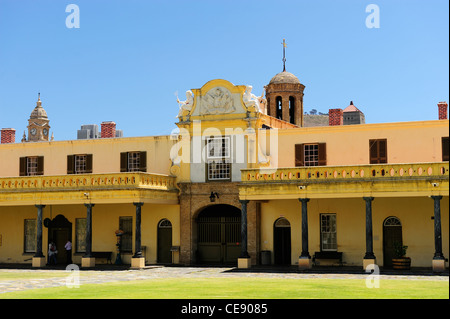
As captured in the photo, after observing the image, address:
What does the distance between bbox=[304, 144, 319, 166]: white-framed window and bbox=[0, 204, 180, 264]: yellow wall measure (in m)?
7.13

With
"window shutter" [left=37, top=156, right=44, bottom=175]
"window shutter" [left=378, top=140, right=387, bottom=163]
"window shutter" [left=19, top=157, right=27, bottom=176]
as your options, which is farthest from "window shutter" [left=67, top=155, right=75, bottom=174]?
"window shutter" [left=378, top=140, right=387, bottom=163]

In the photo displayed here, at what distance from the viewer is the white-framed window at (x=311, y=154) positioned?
34062 mm

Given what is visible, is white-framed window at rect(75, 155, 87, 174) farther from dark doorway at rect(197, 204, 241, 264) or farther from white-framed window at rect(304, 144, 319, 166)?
white-framed window at rect(304, 144, 319, 166)

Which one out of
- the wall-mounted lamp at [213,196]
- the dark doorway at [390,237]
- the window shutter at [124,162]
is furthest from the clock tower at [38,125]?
the dark doorway at [390,237]

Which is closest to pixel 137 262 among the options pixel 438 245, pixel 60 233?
pixel 60 233

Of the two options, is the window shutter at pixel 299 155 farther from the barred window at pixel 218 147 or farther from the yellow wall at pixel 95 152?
the yellow wall at pixel 95 152

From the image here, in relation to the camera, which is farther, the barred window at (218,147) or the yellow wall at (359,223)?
the barred window at (218,147)

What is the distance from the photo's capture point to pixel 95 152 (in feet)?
125

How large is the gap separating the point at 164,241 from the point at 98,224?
12.7ft

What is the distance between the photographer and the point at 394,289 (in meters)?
21.1

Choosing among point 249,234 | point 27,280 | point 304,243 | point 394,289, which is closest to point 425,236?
point 304,243

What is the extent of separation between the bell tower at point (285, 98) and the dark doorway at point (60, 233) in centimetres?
1419

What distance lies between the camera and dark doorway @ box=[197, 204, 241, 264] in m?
35.5
